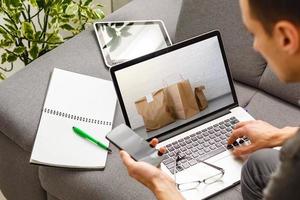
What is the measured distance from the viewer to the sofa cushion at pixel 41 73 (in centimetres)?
149

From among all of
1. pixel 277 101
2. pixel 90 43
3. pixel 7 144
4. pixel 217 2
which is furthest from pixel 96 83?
pixel 277 101

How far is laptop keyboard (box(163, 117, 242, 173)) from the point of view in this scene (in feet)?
4.47

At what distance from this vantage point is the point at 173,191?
113 centimetres

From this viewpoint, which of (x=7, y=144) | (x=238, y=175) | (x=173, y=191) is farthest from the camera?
(x=7, y=144)

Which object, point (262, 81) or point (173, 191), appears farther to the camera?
point (262, 81)

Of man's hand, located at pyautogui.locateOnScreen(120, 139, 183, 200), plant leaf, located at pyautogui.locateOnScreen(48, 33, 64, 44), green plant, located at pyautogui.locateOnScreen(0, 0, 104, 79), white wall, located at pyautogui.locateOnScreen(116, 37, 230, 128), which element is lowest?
man's hand, located at pyautogui.locateOnScreen(120, 139, 183, 200)

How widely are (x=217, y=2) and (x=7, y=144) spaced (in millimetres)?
865

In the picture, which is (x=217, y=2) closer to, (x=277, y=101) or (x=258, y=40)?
(x=277, y=101)

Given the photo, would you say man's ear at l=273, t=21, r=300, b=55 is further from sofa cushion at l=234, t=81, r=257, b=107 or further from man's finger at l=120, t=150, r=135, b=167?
sofa cushion at l=234, t=81, r=257, b=107

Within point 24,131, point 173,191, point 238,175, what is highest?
point 24,131

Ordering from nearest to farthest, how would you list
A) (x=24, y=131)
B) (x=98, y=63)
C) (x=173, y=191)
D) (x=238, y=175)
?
(x=173, y=191) < (x=238, y=175) < (x=24, y=131) < (x=98, y=63)

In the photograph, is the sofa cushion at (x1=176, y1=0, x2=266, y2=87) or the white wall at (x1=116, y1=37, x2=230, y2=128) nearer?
the white wall at (x1=116, y1=37, x2=230, y2=128)

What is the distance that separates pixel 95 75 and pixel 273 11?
95cm

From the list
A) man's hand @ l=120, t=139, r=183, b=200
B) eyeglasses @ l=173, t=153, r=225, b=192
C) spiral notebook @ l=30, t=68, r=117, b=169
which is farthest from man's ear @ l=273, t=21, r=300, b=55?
spiral notebook @ l=30, t=68, r=117, b=169
